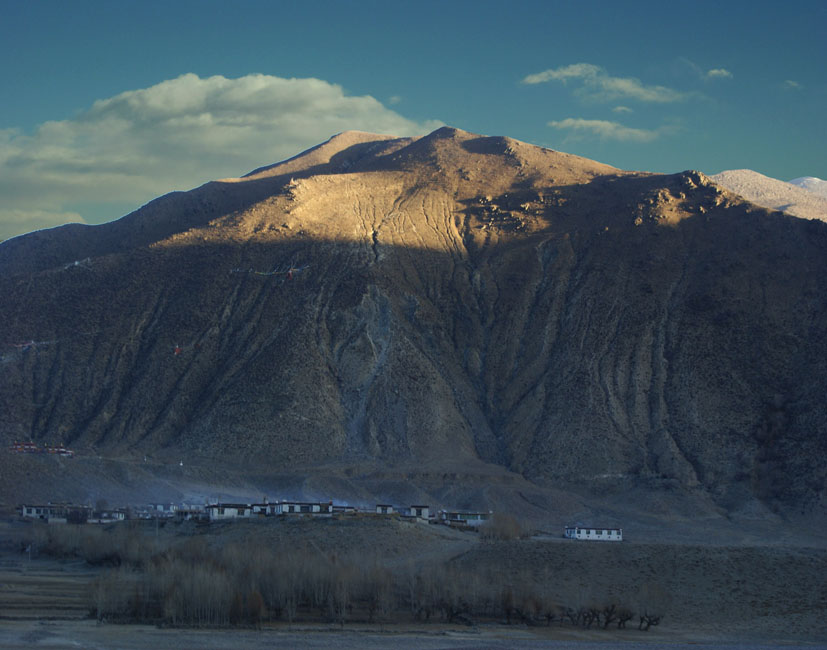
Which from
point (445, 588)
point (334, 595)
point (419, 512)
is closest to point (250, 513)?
point (419, 512)

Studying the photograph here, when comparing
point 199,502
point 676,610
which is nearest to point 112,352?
point 199,502

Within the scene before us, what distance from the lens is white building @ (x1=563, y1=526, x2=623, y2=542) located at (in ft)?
221

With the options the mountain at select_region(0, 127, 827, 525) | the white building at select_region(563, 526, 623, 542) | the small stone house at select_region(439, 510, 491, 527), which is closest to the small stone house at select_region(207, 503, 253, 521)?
the mountain at select_region(0, 127, 827, 525)

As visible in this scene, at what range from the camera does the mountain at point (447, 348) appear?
88.4 meters

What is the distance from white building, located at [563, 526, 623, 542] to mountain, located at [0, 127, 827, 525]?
46.8 feet

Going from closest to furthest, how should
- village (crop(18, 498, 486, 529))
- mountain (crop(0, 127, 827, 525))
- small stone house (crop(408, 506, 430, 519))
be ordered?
village (crop(18, 498, 486, 529)) → small stone house (crop(408, 506, 430, 519)) → mountain (crop(0, 127, 827, 525))

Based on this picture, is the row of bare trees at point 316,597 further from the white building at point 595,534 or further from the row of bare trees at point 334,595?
the white building at point 595,534

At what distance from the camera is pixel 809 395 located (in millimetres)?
90625

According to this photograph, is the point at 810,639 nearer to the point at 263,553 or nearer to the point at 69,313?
the point at 263,553

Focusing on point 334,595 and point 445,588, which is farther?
point 445,588

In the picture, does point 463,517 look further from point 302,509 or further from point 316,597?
point 316,597

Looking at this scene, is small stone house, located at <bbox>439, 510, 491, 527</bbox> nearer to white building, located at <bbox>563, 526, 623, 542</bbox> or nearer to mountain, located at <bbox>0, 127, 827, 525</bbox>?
white building, located at <bbox>563, 526, 623, 542</bbox>

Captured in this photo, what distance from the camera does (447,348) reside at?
107312 millimetres

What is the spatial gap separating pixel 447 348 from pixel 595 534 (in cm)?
4144
